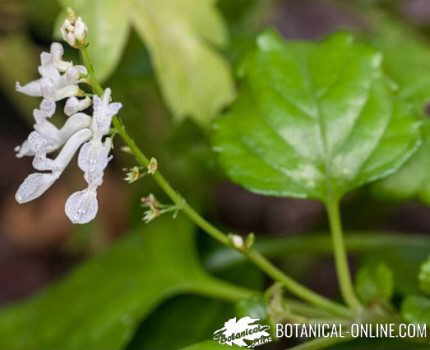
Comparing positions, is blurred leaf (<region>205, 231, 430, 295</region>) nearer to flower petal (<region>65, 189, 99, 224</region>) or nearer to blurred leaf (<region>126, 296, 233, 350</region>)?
blurred leaf (<region>126, 296, 233, 350</region>)

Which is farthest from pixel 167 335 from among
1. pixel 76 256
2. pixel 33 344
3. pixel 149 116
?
pixel 76 256

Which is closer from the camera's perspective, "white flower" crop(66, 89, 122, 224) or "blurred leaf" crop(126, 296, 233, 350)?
"white flower" crop(66, 89, 122, 224)

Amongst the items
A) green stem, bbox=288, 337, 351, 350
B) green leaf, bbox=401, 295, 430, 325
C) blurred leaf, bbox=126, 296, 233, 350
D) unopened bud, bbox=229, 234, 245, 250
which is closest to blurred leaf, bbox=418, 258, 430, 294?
green leaf, bbox=401, 295, 430, 325

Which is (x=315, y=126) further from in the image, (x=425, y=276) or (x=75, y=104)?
(x=75, y=104)

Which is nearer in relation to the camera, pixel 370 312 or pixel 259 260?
pixel 259 260

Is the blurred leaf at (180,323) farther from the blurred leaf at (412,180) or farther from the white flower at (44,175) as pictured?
the white flower at (44,175)

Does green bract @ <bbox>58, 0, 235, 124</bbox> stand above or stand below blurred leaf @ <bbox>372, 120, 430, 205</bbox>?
above

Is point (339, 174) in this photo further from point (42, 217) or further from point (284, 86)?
point (42, 217)
